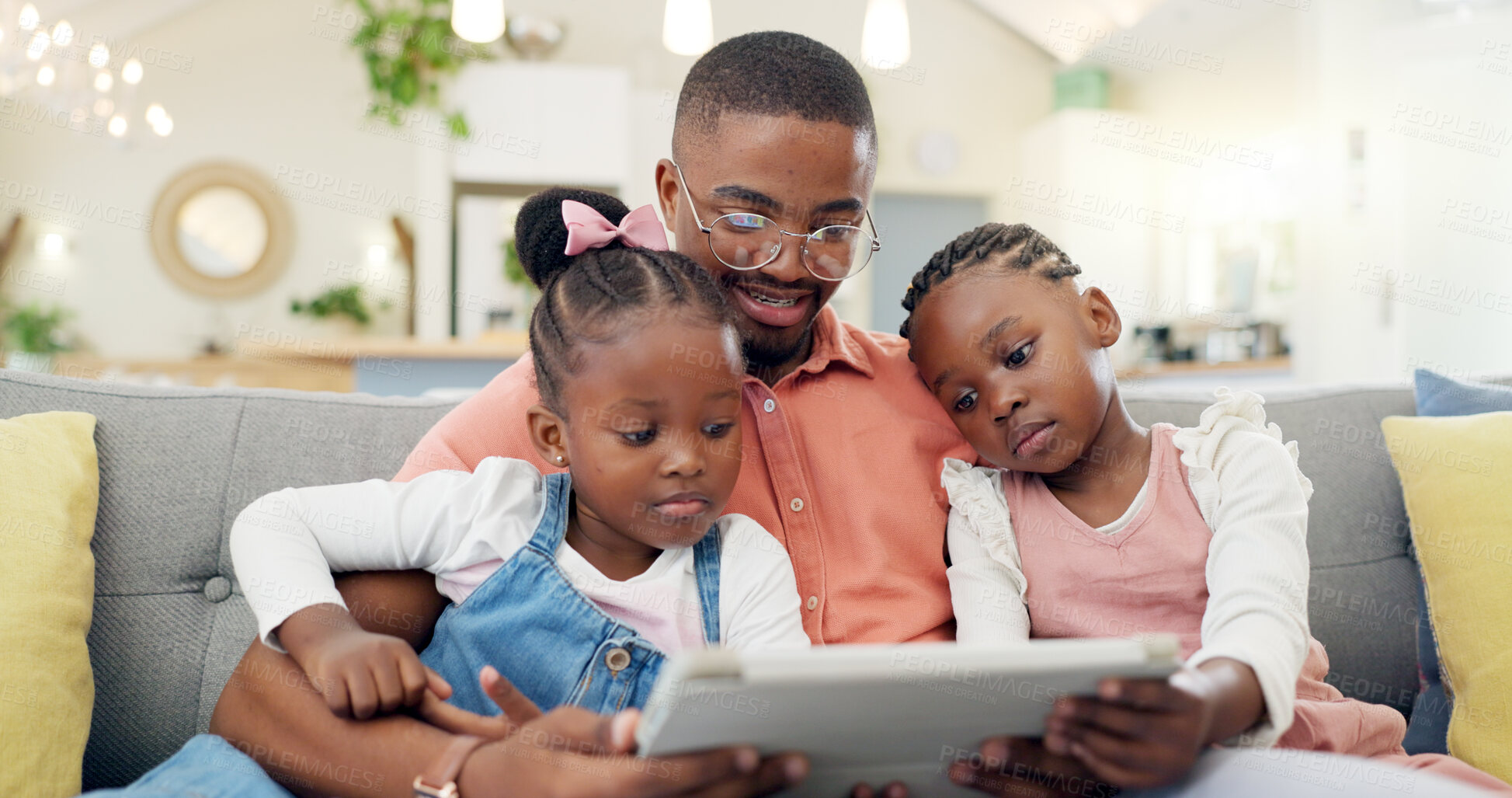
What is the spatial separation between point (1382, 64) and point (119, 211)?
6.69 metres

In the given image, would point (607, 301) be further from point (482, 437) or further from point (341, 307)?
point (341, 307)

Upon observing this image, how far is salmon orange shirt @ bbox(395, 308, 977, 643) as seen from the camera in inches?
45.6

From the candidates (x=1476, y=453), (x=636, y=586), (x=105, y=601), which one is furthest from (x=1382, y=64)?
(x=105, y=601)

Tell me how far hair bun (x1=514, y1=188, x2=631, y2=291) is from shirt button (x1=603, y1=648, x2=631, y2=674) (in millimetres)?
447

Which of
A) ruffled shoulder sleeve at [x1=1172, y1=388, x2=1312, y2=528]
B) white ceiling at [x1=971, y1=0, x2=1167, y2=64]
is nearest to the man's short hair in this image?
ruffled shoulder sleeve at [x1=1172, y1=388, x2=1312, y2=528]

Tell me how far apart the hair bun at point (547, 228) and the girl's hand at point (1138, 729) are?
72cm

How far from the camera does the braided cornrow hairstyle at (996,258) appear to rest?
1210 millimetres

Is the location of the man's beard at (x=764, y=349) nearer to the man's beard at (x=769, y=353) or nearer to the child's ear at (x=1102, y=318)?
the man's beard at (x=769, y=353)

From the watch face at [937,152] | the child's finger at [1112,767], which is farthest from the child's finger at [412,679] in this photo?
the watch face at [937,152]

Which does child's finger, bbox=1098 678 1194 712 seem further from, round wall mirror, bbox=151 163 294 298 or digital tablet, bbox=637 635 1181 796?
round wall mirror, bbox=151 163 294 298

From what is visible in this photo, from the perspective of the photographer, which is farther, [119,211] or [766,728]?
[119,211]

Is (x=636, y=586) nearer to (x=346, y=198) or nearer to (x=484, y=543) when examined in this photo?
(x=484, y=543)

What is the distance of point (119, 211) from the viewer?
19.3ft

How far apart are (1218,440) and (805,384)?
0.50 metres
